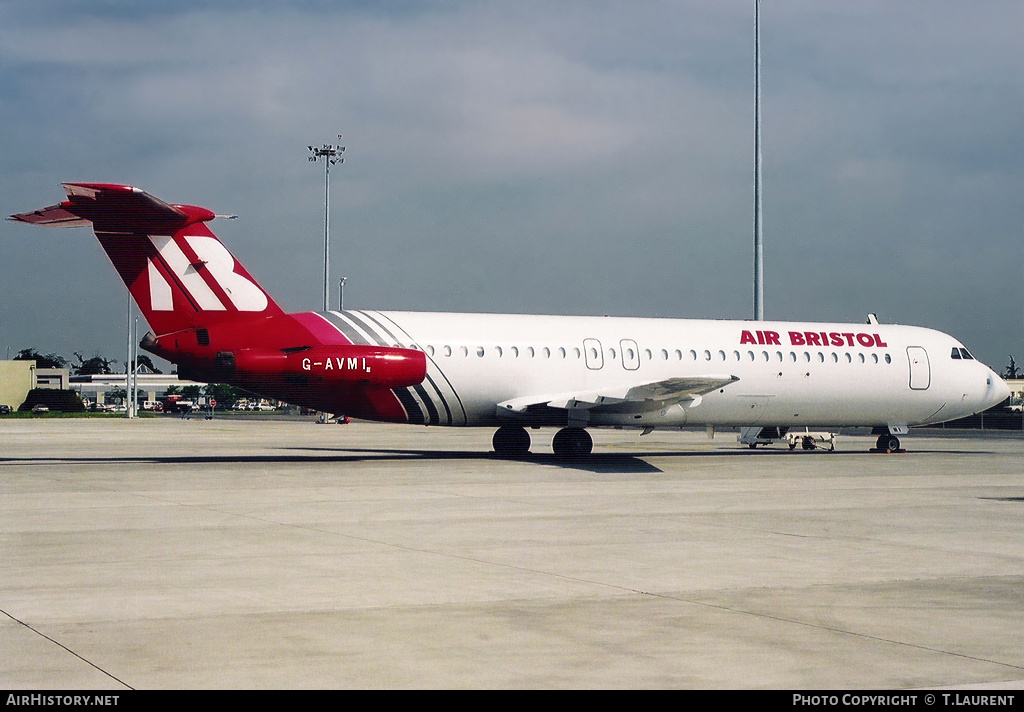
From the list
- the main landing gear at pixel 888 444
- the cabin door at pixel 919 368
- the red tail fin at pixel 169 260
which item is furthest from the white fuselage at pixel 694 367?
the red tail fin at pixel 169 260

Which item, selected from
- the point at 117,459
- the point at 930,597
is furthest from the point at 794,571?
the point at 117,459

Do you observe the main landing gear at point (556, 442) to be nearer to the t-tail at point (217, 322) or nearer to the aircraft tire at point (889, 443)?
the t-tail at point (217, 322)

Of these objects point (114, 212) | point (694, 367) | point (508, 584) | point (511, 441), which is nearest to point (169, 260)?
point (114, 212)

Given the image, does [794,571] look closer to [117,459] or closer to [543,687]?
[543,687]

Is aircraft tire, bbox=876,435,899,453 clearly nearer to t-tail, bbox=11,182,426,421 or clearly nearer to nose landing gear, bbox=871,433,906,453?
nose landing gear, bbox=871,433,906,453

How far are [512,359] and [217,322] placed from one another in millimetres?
7150

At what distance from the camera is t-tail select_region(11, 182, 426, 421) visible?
81.1 ft

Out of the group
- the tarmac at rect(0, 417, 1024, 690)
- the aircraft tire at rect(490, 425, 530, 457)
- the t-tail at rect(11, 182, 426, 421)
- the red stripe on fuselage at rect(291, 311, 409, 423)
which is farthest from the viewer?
the aircraft tire at rect(490, 425, 530, 457)

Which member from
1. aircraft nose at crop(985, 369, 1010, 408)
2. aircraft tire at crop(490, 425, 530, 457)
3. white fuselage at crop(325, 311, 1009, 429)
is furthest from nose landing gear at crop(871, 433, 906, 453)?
aircraft tire at crop(490, 425, 530, 457)

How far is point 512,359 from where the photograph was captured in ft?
94.0

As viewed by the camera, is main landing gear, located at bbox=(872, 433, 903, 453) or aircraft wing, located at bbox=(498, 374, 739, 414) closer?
aircraft wing, located at bbox=(498, 374, 739, 414)

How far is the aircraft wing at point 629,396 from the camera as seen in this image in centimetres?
2711

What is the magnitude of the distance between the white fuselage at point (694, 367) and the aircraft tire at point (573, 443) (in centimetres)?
78
